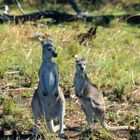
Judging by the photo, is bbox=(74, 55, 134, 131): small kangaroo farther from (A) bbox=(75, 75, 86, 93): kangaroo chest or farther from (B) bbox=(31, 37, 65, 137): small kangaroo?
(B) bbox=(31, 37, 65, 137): small kangaroo

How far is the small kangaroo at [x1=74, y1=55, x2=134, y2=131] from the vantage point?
20.8 feet

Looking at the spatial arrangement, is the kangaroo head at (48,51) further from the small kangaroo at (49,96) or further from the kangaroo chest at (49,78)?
the kangaroo chest at (49,78)

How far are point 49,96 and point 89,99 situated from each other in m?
0.49

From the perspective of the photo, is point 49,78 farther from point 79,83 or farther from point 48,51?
point 79,83

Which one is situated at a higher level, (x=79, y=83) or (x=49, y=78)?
(x=49, y=78)

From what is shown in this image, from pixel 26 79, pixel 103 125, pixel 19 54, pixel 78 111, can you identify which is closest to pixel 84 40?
pixel 19 54

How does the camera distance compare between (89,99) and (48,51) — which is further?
(89,99)

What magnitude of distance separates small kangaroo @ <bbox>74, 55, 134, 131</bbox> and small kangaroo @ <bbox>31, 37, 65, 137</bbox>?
0.32 m

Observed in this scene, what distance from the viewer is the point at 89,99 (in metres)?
6.39

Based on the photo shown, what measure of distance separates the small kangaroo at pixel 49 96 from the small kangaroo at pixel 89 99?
12.7 inches

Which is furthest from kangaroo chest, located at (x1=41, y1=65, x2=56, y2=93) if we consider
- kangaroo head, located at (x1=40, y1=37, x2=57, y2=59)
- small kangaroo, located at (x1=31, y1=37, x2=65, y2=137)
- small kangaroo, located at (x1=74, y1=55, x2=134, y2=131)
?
small kangaroo, located at (x1=74, y1=55, x2=134, y2=131)

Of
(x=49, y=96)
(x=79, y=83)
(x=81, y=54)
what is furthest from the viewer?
(x=81, y=54)

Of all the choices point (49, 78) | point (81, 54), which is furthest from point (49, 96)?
point (81, 54)

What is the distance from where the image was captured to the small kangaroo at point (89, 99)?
6328 millimetres
